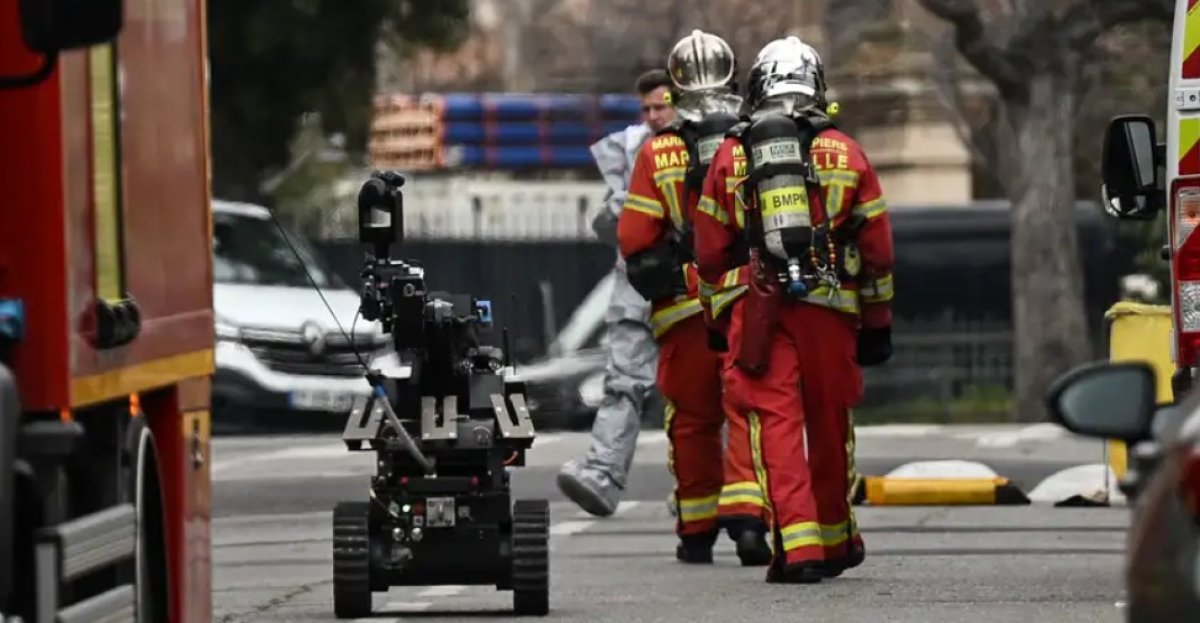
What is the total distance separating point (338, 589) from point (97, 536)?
402cm

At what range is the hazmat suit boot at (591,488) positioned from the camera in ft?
49.3

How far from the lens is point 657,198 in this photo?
521 inches

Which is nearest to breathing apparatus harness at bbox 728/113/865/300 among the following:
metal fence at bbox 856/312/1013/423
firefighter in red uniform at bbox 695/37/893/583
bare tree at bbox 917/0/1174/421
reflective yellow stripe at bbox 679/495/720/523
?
firefighter in red uniform at bbox 695/37/893/583

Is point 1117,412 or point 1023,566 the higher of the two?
point 1117,412

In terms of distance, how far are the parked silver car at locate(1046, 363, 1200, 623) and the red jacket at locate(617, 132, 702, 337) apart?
22.7 feet

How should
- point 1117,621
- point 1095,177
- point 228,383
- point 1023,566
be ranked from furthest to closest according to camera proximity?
1. point 1095,177
2. point 228,383
3. point 1023,566
4. point 1117,621

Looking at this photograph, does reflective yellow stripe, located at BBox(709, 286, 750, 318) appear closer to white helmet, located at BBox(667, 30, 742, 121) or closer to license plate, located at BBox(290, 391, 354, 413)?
white helmet, located at BBox(667, 30, 742, 121)

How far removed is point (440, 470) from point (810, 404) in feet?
5.78

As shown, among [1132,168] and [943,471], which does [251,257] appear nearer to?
[943,471]

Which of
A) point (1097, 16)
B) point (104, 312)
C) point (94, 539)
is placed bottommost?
point (94, 539)

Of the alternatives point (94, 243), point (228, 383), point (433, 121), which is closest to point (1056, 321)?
point (228, 383)

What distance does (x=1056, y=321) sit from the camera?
2731 centimetres

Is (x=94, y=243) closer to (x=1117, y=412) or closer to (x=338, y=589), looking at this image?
(x=1117, y=412)

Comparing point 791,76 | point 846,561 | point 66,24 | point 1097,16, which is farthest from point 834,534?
point 1097,16
